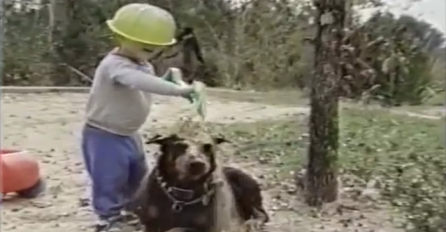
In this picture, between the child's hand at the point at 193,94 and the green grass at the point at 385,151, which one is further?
the green grass at the point at 385,151

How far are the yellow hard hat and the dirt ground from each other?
182 mm

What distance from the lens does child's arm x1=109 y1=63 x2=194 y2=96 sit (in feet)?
4.87

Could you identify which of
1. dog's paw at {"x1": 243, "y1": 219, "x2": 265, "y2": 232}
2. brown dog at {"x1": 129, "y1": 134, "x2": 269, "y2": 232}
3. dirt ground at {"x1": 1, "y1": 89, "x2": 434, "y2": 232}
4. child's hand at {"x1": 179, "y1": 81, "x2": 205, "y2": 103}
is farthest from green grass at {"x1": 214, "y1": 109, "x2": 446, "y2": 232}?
child's hand at {"x1": 179, "y1": 81, "x2": 205, "y2": 103}

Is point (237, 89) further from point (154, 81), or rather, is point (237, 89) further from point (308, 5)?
Result: point (154, 81)

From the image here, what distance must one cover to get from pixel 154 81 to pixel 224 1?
0.70 meters

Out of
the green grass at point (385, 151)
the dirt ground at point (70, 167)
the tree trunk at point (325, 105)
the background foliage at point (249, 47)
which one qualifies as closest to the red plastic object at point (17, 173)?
the dirt ground at point (70, 167)

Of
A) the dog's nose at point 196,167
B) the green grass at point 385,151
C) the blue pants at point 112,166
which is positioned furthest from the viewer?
the green grass at point 385,151

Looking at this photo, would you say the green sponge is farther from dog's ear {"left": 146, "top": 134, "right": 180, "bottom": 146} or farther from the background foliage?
the background foliage

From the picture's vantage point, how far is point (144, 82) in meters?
1.50

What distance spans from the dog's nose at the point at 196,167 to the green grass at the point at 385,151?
1.47 ft

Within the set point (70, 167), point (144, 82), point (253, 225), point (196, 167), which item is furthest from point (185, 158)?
point (70, 167)

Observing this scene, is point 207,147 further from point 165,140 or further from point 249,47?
point 249,47

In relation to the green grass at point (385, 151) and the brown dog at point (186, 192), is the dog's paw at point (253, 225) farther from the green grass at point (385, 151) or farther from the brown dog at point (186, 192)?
the green grass at point (385, 151)

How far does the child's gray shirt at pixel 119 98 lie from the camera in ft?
5.07
